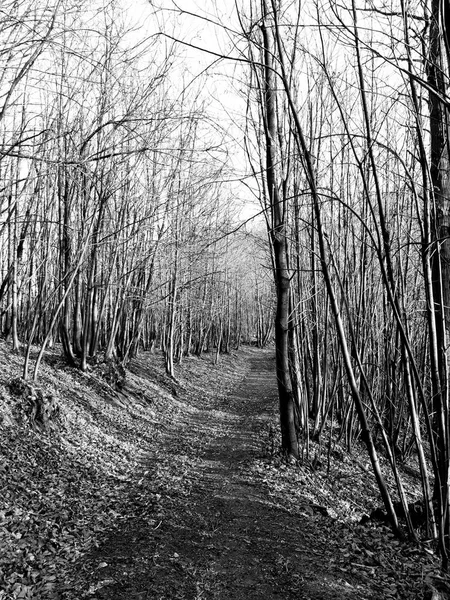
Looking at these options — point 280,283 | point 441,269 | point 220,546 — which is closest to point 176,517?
point 220,546

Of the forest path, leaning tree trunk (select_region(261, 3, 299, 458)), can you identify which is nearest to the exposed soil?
the forest path

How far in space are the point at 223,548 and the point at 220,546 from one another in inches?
2.2

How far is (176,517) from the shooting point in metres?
5.21

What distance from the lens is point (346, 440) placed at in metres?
10.2

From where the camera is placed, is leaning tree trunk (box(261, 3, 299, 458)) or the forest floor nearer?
the forest floor

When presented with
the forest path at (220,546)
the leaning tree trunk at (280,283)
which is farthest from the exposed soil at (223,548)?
the leaning tree trunk at (280,283)

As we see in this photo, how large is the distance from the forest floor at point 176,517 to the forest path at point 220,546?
2 centimetres

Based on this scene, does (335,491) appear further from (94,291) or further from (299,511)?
(94,291)

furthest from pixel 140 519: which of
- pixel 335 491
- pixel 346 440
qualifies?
pixel 346 440

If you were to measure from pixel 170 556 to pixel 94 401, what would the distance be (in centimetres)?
653

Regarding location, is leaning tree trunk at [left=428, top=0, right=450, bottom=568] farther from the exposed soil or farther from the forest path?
the forest path

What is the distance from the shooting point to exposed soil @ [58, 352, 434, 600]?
3.70m

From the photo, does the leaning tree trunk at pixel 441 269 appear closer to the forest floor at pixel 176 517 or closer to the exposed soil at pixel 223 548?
the forest floor at pixel 176 517

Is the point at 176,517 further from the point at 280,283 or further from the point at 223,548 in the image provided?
the point at 280,283
